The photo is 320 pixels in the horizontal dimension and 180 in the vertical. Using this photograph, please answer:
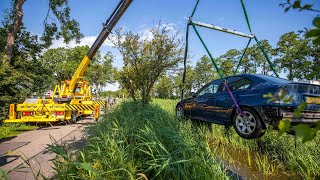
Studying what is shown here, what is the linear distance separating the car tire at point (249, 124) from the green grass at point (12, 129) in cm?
744

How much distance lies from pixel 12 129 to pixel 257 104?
30.3 ft

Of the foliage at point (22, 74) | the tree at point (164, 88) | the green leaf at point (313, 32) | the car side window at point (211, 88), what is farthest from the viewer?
the tree at point (164, 88)

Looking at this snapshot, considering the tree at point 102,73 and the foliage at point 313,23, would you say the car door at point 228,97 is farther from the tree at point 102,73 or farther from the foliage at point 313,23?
the tree at point 102,73

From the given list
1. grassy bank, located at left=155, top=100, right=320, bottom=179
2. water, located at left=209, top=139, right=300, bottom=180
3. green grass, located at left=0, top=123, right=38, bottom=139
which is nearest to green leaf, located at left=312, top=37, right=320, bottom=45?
grassy bank, located at left=155, top=100, right=320, bottom=179

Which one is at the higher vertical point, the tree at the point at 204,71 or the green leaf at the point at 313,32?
the tree at the point at 204,71

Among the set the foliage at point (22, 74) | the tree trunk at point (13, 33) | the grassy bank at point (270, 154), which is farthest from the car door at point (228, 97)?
the tree trunk at point (13, 33)

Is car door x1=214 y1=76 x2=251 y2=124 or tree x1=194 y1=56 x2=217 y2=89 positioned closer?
car door x1=214 y1=76 x2=251 y2=124

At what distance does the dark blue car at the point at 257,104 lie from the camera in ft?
14.3

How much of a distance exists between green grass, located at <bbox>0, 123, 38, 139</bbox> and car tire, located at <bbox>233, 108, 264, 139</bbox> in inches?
293

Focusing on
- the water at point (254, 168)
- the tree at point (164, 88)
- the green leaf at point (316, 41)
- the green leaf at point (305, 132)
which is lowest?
the water at point (254, 168)

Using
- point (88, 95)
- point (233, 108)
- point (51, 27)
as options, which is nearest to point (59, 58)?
point (51, 27)

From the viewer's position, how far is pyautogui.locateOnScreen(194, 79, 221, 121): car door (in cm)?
617

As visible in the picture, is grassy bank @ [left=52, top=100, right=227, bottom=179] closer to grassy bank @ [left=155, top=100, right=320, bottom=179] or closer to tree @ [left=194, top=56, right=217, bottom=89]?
grassy bank @ [left=155, top=100, right=320, bottom=179]

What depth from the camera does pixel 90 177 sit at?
3178 millimetres
